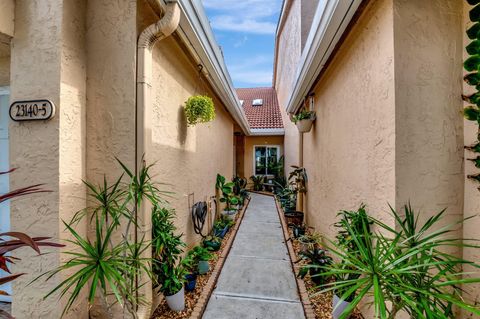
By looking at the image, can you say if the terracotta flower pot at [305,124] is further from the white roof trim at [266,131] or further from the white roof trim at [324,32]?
the white roof trim at [266,131]

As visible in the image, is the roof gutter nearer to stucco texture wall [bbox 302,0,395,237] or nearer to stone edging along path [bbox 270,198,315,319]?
stucco texture wall [bbox 302,0,395,237]

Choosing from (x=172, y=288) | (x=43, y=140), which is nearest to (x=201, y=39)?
(x=43, y=140)

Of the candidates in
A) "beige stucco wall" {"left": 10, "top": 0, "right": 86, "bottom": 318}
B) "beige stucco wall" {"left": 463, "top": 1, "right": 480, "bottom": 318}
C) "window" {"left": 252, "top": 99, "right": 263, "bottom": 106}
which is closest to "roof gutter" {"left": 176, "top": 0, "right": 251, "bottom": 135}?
"beige stucco wall" {"left": 10, "top": 0, "right": 86, "bottom": 318}

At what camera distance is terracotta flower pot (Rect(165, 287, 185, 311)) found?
280cm

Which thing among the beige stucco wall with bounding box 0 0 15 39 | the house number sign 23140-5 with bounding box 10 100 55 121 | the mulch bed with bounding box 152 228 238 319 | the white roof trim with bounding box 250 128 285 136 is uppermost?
the white roof trim with bounding box 250 128 285 136

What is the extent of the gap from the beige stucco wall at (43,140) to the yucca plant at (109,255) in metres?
0.16

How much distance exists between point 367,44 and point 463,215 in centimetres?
203

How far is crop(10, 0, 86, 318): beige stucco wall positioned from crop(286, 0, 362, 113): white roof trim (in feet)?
9.13

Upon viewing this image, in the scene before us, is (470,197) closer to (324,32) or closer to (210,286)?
(324,32)

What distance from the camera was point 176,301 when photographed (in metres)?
2.81

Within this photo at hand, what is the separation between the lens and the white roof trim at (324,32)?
2.57 m

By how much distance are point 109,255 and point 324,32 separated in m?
3.51

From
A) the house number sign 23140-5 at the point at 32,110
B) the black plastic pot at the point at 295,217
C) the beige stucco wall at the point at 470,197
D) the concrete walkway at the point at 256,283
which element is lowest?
the concrete walkway at the point at 256,283

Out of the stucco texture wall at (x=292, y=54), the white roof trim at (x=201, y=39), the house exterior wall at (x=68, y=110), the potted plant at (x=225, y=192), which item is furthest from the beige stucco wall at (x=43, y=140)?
the stucco texture wall at (x=292, y=54)
